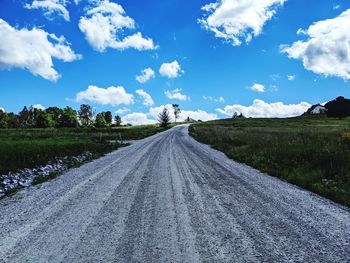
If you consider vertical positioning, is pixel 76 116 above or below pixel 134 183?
above

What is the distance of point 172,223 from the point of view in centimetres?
567

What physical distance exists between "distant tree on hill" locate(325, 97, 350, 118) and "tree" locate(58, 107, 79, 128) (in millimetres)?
105517

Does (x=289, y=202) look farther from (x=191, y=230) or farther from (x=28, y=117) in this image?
(x=28, y=117)

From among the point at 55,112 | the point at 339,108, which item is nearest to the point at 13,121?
the point at 55,112

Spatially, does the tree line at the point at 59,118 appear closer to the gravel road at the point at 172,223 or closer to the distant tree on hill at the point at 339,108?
the distant tree on hill at the point at 339,108

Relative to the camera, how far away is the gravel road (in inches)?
173

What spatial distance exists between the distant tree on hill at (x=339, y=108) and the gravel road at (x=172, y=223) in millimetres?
93162

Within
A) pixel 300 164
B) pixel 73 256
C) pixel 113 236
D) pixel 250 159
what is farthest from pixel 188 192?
pixel 250 159

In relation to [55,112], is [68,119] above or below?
below

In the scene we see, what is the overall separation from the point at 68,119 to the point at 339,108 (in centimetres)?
10965

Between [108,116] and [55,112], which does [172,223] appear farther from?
[108,116]

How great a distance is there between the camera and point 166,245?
464 centimetres

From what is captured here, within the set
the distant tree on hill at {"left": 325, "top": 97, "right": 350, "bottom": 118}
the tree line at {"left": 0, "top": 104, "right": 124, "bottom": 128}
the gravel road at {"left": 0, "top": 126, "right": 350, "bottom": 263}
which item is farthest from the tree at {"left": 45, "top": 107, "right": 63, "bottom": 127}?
the gravel road at {"left": 0, "top": 126, "right": 350, "bottom": 263}

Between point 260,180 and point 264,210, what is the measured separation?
12.3ft
